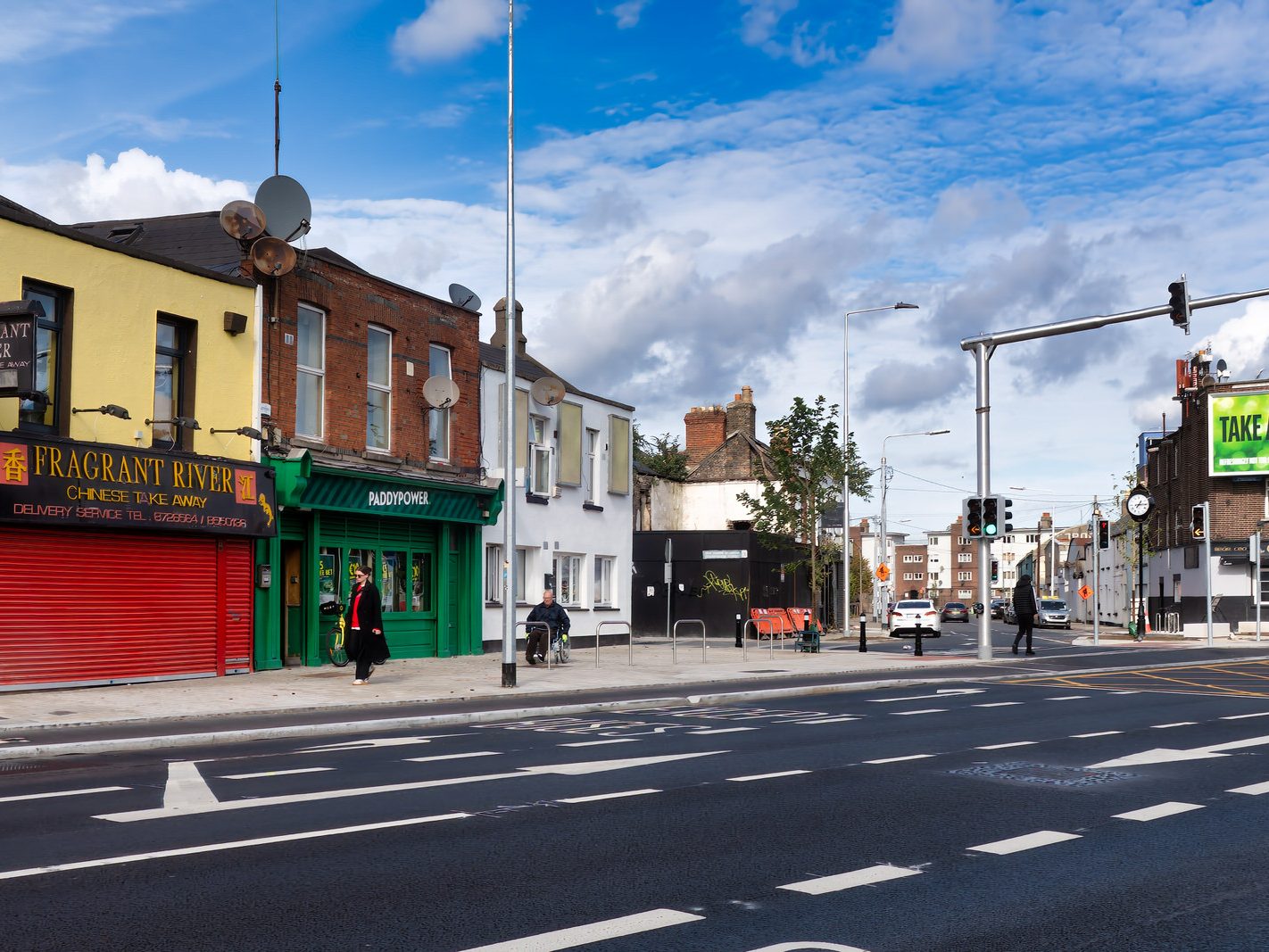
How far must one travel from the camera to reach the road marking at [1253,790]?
31.7ft

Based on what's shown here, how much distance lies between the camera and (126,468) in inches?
765

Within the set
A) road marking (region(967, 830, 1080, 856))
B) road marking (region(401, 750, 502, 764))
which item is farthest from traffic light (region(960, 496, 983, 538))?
road marking (region(967, 830, 1080, 856))

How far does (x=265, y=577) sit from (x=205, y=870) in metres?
16.2

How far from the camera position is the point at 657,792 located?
9.61 meters

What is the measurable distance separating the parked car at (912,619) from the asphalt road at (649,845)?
36.6 metres

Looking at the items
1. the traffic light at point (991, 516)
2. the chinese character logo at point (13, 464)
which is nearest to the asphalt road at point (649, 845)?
the chinese character logo at point (13, 464)

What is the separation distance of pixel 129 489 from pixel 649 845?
14.1 meters

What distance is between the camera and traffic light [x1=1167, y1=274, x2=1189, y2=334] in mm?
21484

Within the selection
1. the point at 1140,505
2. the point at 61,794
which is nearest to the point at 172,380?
the point at 61,794

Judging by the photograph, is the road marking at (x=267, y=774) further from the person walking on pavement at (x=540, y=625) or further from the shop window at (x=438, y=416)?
the shop window at (x=438, y=416)

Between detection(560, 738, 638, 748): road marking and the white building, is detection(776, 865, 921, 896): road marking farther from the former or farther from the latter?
the white building

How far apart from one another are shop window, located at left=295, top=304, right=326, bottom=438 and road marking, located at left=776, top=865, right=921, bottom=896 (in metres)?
18.3

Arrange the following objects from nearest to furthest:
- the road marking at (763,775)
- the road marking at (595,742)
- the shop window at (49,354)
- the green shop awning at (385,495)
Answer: the road marking at (763,775), the road marking at (595,742), the shop window at (49,354), the green shop awning at (385,495)

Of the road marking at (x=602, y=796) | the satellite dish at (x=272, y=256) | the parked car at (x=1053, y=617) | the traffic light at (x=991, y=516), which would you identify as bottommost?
the parked car at (x=1053, y=617)
